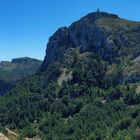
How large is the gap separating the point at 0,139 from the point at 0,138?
1031 mm

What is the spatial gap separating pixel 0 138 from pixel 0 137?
2.99 feet

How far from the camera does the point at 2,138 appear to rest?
158125 millimetres

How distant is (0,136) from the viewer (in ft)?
522

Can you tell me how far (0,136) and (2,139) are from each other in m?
2.59

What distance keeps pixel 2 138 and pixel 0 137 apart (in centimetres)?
97

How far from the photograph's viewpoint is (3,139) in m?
158

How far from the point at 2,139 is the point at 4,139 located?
1.48 m

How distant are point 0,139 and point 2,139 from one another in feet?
2.33

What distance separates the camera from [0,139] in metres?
157

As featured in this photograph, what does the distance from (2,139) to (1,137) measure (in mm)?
1792

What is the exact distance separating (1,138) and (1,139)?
115cm

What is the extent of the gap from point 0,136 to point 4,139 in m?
2.01
